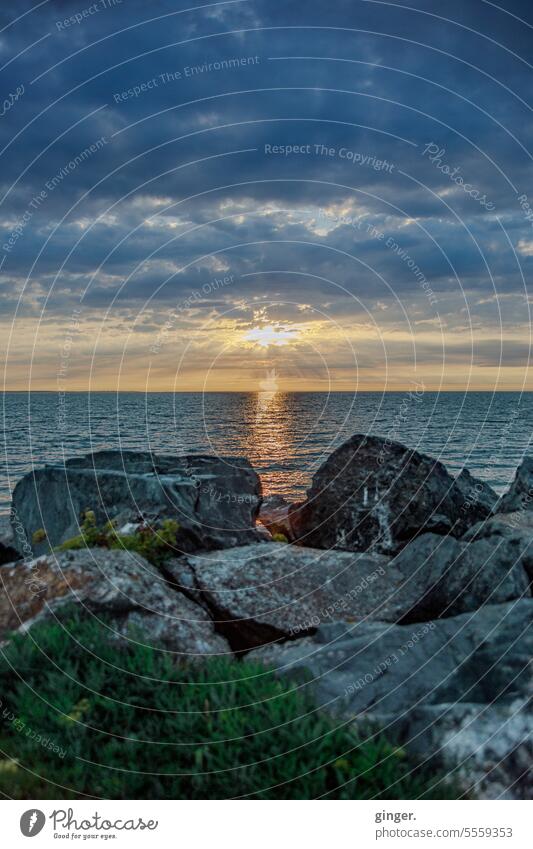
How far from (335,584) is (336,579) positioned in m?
0.11

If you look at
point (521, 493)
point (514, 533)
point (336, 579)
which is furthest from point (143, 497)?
point (521, 493)

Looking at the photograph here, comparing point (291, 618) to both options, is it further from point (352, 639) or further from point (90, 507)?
point (90, 507)

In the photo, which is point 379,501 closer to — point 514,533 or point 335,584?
point 335,584

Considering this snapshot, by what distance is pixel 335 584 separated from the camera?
909 cm

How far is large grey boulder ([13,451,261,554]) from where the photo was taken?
10656mm

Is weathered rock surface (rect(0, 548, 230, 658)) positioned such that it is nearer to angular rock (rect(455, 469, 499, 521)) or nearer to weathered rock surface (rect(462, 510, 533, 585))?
weathered rock surface (rect(462, 510, 533, 585))

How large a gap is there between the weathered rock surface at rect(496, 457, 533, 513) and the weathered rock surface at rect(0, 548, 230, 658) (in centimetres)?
719

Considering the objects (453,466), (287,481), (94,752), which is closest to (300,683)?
(94,752)

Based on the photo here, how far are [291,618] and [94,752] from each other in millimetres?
3504

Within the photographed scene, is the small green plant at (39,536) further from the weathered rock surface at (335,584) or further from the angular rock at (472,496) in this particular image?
the angular rock at (472,496)

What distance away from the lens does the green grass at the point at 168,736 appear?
4723mm

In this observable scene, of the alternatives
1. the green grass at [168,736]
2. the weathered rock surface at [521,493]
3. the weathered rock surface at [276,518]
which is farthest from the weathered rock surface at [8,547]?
the weathered rock surface at [521,493]

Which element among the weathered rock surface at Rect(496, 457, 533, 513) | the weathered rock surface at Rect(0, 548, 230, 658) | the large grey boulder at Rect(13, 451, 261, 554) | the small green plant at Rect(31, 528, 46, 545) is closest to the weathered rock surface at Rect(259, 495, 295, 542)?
the large grey boulder at Rect(13, 451, 261, 554)

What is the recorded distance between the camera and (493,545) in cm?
827
